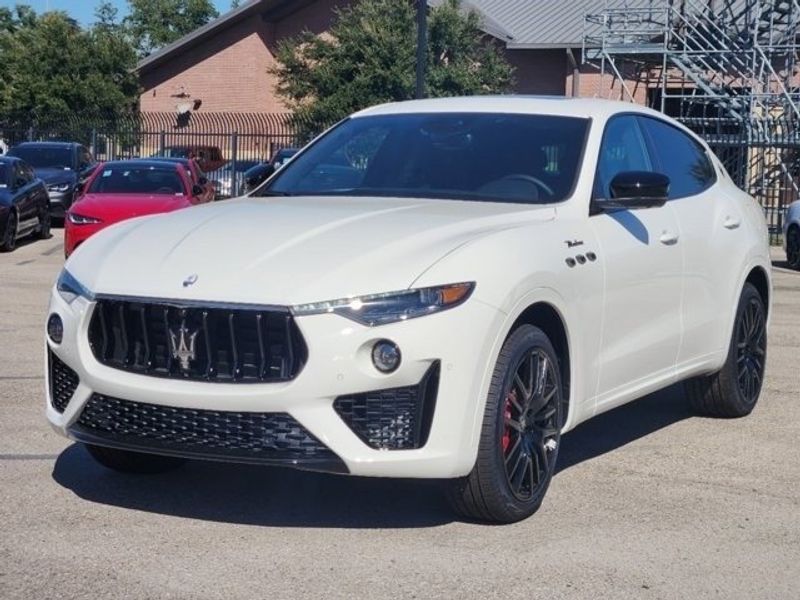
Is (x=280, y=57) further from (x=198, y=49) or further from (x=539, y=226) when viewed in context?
(x=539, y=226)

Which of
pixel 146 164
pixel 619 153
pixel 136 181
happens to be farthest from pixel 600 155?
pixel 146 164

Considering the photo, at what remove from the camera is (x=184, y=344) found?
571 centimetres

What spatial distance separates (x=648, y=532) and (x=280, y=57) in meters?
34.4

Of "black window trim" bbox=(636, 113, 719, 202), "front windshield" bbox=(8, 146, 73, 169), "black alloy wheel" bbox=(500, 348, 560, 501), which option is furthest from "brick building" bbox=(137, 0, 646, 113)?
"black alloy wheel" bbox=(500, 348, 560, 501)

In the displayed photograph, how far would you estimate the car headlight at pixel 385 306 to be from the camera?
550cm

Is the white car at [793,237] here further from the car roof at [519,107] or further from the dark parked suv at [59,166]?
the dark parked suv at [59,166]

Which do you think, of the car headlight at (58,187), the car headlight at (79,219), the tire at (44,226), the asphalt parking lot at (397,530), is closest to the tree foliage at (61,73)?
the car headlight at (58,187)

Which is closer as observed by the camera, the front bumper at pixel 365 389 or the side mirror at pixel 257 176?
the front bumper at pixel 365 389

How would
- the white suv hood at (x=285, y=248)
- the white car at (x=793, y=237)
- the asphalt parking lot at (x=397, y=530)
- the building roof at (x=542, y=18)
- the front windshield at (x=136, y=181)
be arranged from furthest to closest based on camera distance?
the building roof at (x=542, y=18)
the white car at (x=793, y=237)
the front windshield at (x=136, y=181)
the white suv hood at (x=285, y=248)
the asphalt parking lot at (x=397, y=530)

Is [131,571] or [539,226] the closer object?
[131,571]

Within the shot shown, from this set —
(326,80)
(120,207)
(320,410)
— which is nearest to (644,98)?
(326,80)

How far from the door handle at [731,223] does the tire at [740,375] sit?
0.40 meters

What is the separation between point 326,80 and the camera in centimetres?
3728

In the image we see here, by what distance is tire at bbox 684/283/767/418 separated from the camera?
836 centimetres
